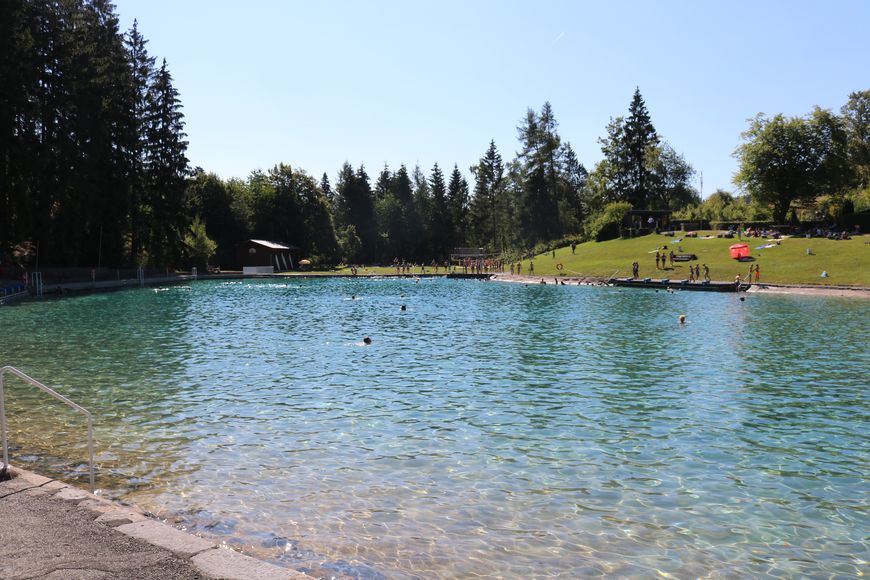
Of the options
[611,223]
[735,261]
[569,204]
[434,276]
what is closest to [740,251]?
[735,261]

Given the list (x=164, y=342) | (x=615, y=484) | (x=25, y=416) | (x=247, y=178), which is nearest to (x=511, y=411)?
(x=615, y=484)

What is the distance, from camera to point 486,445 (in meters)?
13.4

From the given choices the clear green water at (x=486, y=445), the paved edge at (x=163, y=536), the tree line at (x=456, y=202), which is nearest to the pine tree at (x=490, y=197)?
the tree line at (x=456, y=202)

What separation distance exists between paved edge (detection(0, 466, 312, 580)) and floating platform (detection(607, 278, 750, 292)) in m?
59.1

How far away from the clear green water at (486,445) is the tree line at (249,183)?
122 feet

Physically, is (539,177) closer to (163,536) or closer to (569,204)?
(569,204)

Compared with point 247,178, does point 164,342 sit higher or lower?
lower

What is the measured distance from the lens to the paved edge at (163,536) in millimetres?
6285

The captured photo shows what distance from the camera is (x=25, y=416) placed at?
51.8 ft

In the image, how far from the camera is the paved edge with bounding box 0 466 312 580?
629 cm

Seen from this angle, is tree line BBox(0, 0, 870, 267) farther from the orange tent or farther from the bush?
the orange tent

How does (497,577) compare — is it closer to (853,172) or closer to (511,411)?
(511,411)

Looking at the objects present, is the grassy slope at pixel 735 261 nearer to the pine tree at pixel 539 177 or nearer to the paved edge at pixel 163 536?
the pine tree at pixel 539 177

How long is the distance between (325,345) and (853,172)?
285 ft
